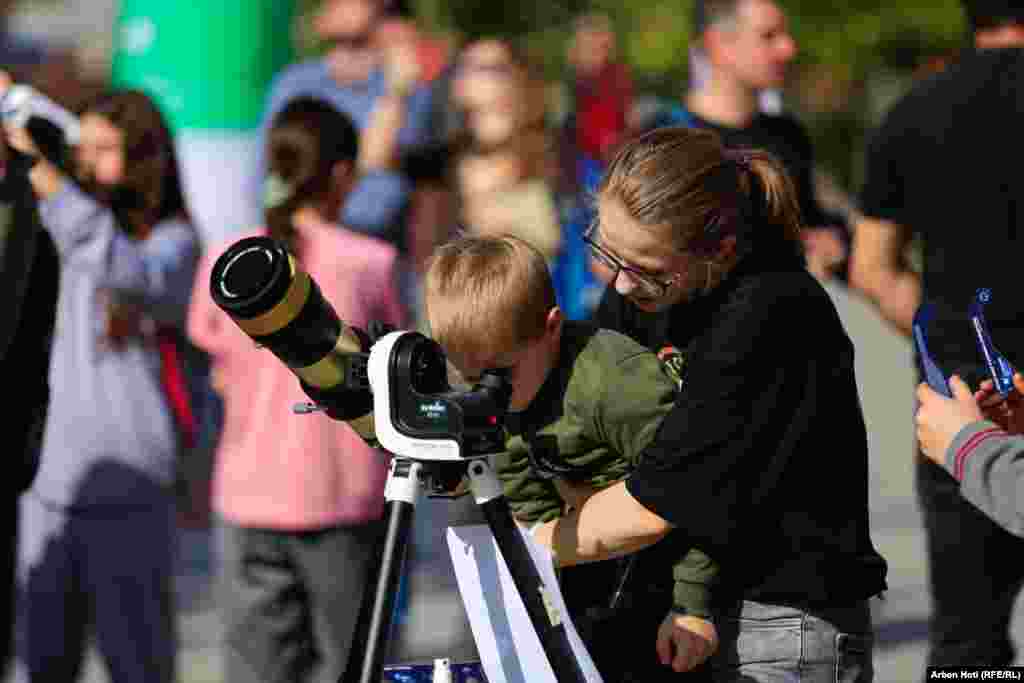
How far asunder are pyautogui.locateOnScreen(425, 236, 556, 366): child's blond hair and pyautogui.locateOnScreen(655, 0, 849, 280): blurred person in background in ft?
6.31

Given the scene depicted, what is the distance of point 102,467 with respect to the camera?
15.0ft

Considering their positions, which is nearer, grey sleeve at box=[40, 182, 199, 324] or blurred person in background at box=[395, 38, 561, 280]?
grey sleeve at box=[40, 182, 199, 324]

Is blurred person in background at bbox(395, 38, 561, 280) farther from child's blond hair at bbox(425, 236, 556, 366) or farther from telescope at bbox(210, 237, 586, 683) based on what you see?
telescope at bbox(210, 237, 586, 683)

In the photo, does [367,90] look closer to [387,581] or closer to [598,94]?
[598,94]

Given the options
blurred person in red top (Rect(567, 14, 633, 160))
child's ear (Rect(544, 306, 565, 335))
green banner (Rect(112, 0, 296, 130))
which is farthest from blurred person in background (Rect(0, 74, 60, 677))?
blurred person in red top (Rect(567, 14, 633, 160))

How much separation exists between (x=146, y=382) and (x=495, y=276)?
209cm

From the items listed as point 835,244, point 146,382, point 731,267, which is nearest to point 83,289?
point 146,382

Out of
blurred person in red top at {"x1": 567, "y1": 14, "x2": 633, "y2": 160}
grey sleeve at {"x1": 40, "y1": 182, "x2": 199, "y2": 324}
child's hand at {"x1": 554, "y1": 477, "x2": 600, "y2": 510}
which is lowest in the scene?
child's hand at {"x1": 554, "y1": 477, "x2": 600, "y2": 510}

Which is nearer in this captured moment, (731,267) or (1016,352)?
(731,267)

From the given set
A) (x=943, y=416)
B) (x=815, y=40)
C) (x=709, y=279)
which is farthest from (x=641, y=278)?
(x=815, y=40)

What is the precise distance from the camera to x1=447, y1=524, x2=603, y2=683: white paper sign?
2.55m

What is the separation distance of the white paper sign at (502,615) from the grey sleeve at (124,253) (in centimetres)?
221

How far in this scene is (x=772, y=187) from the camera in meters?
2.90

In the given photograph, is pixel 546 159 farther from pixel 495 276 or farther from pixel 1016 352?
pixel 495 276
